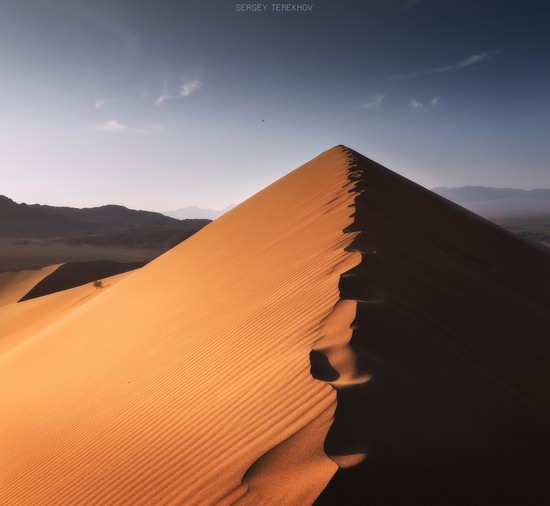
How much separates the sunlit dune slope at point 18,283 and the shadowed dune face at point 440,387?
19640 millimetres

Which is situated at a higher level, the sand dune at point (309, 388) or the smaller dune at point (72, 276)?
the smaller dune at point (72, 276)

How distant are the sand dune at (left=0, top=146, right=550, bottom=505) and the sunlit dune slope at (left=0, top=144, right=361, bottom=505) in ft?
0.05

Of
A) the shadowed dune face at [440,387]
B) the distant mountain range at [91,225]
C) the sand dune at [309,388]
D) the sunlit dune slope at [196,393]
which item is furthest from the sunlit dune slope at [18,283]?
the distant mountain range at [91,225]

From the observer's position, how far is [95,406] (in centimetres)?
369

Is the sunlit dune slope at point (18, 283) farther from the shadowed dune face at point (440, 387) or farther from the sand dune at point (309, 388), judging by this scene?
the shadowed dune face at point (440, 387)

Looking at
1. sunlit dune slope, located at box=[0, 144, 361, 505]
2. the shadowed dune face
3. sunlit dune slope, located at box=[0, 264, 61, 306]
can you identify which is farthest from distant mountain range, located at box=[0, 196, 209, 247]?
the shadowed dune face

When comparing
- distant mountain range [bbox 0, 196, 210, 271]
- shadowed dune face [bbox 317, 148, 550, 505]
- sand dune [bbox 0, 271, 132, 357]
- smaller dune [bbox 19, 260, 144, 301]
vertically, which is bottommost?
shadowed dune face [bbox 317, 148, 550, 505]

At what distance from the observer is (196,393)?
3.14 meters

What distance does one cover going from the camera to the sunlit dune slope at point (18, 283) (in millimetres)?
19609

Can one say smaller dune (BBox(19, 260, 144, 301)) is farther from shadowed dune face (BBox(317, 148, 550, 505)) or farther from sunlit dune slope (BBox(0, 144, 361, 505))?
shadowed dune face (BBox(317, 148, 550, 505))

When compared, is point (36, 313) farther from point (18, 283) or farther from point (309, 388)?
point (309, 388)

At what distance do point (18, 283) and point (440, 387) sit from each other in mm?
23964

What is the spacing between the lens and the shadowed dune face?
1.90m

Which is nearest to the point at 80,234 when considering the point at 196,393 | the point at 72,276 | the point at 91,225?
the point at 91,225
